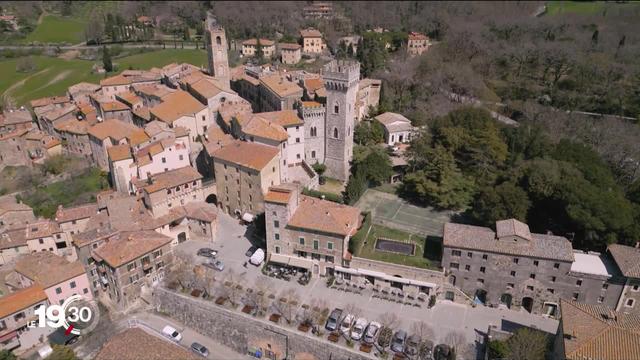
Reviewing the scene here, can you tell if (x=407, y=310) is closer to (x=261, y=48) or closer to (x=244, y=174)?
(x=244, y=174)

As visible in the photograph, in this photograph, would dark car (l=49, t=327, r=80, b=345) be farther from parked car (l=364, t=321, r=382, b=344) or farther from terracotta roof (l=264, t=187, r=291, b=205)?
parked car (l=364, t=321, r=382, b=344)

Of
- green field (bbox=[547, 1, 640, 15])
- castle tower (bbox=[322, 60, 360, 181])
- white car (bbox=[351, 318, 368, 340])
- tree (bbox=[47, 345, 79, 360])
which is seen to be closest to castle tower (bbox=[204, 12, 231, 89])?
castle tower (bbox=[322, 60, 360, 181])

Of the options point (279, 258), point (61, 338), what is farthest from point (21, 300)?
point (279, 258)

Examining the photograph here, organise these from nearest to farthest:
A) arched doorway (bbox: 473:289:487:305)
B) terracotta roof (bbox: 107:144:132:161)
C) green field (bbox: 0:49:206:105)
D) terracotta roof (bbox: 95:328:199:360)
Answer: terracotta roof (bbox: 95:328:199:360), arched doorway (bbox: 473:289:487:305), terracotta roof (bbox: 107:144:132:161), green field (bbox: 0:49:206:105)

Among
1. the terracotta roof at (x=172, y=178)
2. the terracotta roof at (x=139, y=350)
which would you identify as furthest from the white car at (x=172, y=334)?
the terracotta roof at (x=172, y=178)

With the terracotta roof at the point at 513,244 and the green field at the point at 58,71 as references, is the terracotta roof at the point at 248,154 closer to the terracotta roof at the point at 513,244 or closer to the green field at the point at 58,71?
the terracotta roof at the point at 513,244
